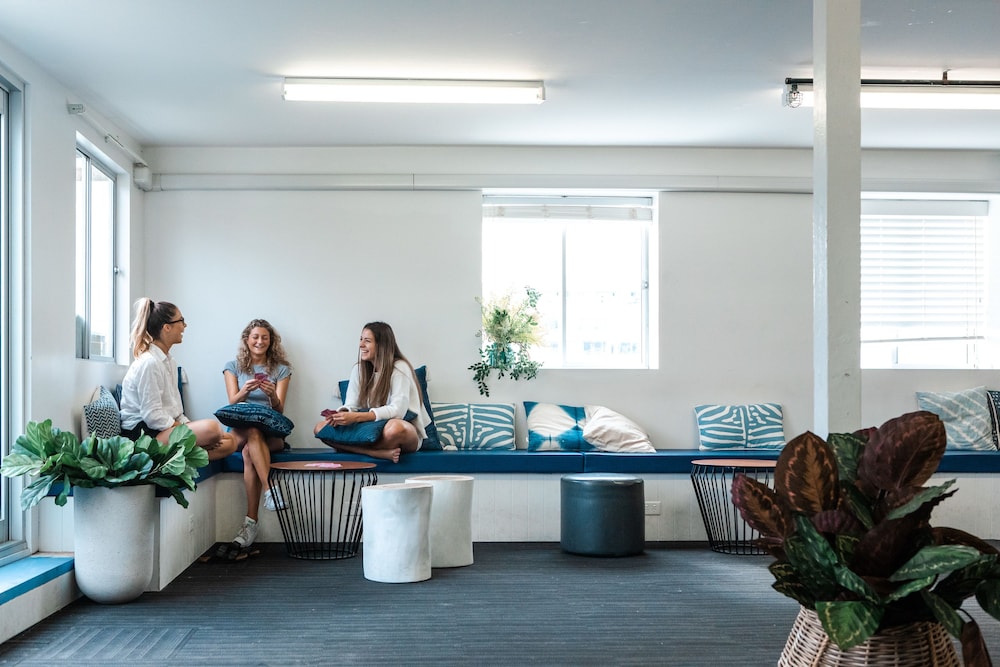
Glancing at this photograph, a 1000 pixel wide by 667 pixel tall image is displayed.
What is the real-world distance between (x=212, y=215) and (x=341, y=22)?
3.07 meters

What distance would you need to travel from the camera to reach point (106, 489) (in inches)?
189

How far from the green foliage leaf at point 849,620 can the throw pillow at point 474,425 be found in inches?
220

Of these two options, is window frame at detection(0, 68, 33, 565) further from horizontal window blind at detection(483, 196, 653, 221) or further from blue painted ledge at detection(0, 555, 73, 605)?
horizontal window blind at detection(483, 196, 653, 221)

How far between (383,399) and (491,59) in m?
2.46

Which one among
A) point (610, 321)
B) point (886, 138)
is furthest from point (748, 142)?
point (610, 321)

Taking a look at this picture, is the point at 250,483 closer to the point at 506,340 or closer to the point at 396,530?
the point at 396,530

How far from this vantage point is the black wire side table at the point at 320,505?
6.32 m

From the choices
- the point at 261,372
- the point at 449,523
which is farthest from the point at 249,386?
the point at 449,523

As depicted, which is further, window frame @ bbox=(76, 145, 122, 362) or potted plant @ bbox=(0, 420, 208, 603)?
window frame @ bbox=(76, 145, 122, 362)

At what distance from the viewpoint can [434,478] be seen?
20.3 feet

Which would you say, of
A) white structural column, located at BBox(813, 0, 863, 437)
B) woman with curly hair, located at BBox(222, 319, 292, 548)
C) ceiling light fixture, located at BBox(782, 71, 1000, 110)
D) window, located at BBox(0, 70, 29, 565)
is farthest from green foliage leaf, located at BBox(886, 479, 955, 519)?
woman with curly hair, located at BBox(222, 319, 292, 548)

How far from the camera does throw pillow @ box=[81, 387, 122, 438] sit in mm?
5723

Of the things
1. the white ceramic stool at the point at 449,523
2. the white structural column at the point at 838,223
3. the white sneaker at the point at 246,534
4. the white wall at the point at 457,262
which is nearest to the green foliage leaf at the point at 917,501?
the white structural column at the point at 838,223

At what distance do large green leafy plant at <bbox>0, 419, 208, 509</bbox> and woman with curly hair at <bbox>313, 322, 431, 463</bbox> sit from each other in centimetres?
181
